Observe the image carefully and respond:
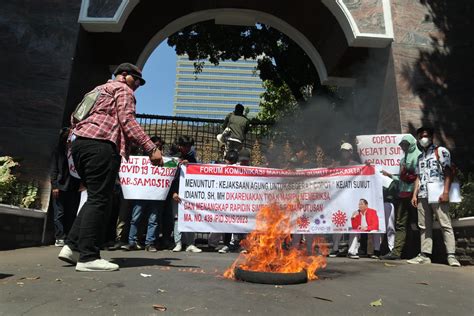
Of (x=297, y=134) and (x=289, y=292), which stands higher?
(x=297, y=134)

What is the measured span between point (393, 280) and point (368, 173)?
127 inches

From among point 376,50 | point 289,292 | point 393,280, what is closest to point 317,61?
point 376,50

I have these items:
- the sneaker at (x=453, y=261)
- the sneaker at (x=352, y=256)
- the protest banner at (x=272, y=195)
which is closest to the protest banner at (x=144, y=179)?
the protest banner at (x=272, y=195)

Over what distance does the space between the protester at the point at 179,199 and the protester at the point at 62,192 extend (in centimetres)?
175

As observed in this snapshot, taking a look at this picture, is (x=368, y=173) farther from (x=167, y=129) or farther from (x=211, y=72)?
(x=211, y=72)

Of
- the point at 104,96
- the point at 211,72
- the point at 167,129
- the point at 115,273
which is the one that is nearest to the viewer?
the point at 115,273

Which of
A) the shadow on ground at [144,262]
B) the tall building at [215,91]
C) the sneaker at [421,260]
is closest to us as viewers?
the shadow on ground at [144,262]

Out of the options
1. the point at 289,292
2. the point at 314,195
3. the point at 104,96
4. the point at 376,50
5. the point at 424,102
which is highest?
the point at 376,50

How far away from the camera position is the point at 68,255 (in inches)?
184

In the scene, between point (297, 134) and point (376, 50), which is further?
point (297, 134)

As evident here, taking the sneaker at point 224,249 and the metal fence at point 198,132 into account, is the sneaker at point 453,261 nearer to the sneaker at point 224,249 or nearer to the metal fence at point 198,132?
the sneaker at point 224,249

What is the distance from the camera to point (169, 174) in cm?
778

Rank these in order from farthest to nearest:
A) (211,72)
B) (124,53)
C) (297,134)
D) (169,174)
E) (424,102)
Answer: (211,72)
(297,134)
(124,53)
(424,102)
(169,174)

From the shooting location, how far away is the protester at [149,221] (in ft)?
23.9
